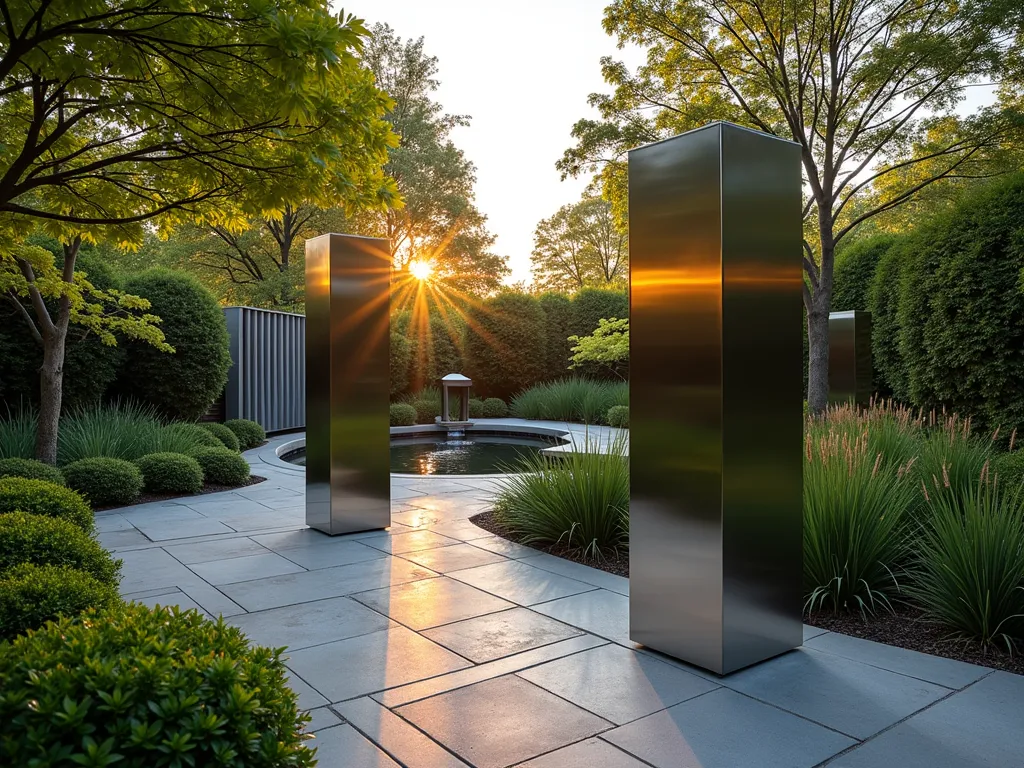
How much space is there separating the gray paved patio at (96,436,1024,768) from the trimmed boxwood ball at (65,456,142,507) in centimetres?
215

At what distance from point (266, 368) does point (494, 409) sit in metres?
6.22

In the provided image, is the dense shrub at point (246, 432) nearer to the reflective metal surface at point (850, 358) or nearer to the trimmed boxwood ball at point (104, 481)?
the trimmed boxwood ball at point (104, 481)

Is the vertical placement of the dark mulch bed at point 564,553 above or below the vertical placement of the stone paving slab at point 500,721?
below

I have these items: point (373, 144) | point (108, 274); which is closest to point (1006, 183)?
point (373, 144)

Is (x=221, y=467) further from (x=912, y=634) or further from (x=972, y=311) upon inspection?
(x=972, y=311)

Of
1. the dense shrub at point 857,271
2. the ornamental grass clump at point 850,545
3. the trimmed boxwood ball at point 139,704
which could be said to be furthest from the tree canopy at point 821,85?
the trimmed boxwood ball at point 139,704

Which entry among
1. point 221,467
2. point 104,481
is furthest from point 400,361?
point 104,481

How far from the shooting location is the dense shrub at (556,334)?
63.0 ft

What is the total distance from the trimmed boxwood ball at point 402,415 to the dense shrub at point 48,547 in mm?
12125

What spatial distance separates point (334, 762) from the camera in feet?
7.42

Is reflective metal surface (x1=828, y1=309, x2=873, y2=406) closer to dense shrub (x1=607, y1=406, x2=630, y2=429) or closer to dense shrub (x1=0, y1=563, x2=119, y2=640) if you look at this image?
dense shrub (x1=607, y1=406, x2=630, y2=429)

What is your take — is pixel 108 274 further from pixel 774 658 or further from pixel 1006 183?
pixel 1006 183

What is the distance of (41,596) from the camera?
8.16 ft

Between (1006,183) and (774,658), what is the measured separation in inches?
261
